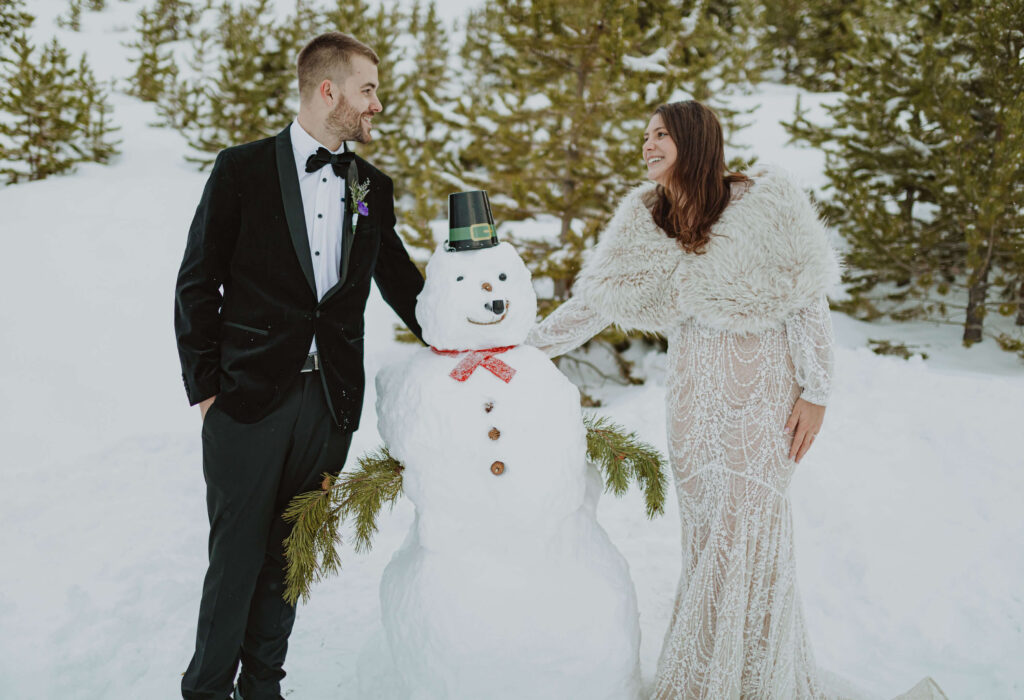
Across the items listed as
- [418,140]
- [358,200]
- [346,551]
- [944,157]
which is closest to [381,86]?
[418,140]

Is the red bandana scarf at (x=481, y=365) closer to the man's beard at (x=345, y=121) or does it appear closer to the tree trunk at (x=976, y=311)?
the man's beard at (x=345, y=121)

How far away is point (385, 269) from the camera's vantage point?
241 centimetres

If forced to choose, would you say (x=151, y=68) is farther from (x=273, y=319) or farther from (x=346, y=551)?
(x=273, y=319)

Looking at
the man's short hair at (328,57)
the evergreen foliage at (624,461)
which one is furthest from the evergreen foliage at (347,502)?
Answer: the man's short hair at (328,57)

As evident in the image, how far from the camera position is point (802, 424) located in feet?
7.19

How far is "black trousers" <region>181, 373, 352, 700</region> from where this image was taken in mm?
2098

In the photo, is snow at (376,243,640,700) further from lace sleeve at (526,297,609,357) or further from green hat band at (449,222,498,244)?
lace sleeve at (526,297,609,357)

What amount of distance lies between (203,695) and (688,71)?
5323 mm

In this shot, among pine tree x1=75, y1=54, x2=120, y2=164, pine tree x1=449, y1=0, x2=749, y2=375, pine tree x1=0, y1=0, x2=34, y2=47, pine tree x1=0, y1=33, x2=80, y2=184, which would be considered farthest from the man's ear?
pine tree x1=0, y1=0, x2=34, y2=47

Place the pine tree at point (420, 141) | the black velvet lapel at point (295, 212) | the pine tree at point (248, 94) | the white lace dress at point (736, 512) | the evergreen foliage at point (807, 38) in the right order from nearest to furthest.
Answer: the black velvet lapel at point (295, 212)
the white lace dress at point (736, 512)
the pine tree at point (420, 141)
the pine tree at point (248, 94)
the evergreen foliage at point (807, 38)

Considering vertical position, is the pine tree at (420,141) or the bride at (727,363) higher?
the pine tree at (420,141)

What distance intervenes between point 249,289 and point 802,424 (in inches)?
71.9

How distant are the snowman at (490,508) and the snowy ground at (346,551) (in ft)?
2.44

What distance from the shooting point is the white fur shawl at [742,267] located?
2061 millimetres
